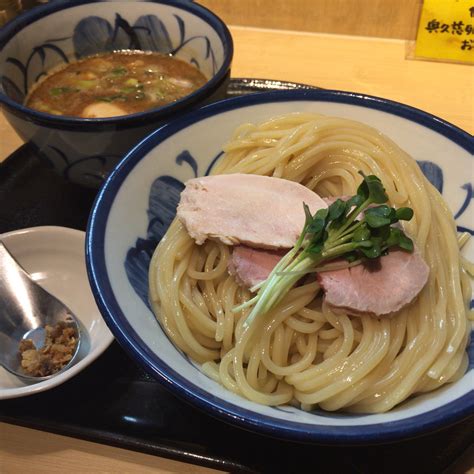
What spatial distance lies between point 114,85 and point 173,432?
4.32 ft

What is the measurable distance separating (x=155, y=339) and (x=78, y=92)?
1.18 meters

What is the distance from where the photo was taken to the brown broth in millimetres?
1907

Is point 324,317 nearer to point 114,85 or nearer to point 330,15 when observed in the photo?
point 114,85

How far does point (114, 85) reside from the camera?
201 centimetres

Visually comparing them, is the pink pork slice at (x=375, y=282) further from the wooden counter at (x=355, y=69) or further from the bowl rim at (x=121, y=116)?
the wooden counter at (x=355, y=69)

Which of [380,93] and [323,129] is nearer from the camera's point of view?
[323,129]

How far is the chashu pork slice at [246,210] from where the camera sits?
1.35m

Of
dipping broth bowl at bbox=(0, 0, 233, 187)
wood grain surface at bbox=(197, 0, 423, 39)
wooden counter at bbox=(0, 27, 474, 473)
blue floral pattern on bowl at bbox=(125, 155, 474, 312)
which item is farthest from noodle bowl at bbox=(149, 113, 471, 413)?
wood grain surface at bbox=(197, 0, 423, 39)

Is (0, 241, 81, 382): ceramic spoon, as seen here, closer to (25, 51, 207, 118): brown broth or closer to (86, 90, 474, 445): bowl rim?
(86, 90, 474, 445): bowl rim

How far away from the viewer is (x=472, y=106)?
7.73ft

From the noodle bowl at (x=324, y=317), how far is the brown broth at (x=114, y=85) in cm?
56

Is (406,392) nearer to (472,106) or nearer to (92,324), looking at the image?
(92,324)

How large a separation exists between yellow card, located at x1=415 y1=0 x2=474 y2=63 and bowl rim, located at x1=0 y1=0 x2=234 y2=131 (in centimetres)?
102

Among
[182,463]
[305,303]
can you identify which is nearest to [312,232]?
[305,303]
